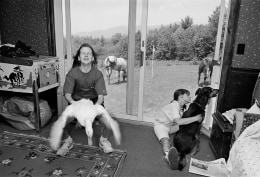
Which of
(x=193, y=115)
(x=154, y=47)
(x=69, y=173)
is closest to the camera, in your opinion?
(x=69, y=173)

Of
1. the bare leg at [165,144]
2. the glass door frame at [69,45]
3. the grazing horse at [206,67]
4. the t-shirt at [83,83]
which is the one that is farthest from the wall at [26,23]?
the grazing horse at [206,67]

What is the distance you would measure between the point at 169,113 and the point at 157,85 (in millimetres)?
902

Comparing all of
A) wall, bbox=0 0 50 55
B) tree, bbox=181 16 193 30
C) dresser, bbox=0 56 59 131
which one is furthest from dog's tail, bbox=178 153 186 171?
wall, bbox=0 0 50 55

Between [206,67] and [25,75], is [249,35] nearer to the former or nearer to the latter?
[206,67]

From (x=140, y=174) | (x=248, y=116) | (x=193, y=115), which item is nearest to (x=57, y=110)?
(x=140, y=174)

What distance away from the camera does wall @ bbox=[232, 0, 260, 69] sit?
6.95ft

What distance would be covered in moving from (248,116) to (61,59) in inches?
93.0

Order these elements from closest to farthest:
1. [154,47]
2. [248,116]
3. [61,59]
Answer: [248,116] → [154,47] → [61,59]

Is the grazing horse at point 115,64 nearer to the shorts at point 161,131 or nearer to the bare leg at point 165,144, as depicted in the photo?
the shorts at point 161,131

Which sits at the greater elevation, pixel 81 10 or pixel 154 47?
pixel 81 10

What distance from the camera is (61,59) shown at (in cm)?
295

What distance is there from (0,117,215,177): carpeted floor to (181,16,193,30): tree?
1.33 m

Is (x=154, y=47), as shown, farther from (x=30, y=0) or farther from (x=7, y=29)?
(x=7, y=29)

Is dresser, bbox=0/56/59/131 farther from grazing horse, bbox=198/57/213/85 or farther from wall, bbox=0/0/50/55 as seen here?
grazing horse, bbox=198/57/213/85
